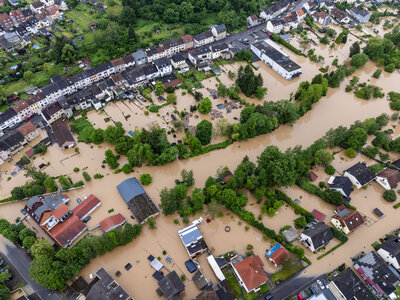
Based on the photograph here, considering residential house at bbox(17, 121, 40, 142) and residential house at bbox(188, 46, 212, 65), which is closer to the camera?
residential house at bbox(17, 121, 40, 142)

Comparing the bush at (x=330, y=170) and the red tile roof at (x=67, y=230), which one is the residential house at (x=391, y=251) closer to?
the bush at (x=330, y=170)

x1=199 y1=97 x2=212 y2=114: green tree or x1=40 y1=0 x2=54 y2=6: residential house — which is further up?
x1=40 y1=0 x2=54 y2=6: residential house

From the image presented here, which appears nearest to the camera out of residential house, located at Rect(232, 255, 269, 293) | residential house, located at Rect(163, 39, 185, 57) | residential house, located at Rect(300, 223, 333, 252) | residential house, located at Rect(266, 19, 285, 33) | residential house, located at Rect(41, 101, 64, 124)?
residential house, located at Rect(232, 255, 269, 293)

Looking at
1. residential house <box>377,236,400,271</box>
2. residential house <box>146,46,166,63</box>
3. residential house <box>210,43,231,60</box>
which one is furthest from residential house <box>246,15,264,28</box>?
residential house <box>377,236,400,271</box>

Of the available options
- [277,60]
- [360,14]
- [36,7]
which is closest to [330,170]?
[277,60]

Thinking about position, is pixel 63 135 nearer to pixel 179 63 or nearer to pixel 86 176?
pixel 86 176

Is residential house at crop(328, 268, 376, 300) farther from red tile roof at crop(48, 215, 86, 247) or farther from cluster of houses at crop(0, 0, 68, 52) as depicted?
cluster of houses at crop(0, 0, 68, 52)

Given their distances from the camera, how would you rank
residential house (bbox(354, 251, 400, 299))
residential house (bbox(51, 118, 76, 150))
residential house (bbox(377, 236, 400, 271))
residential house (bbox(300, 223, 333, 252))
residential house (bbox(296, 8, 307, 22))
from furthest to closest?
residential house (bbox(296, 8, 307, 22))
residential house (bbox(51, 118, 76, 150))
residential house (bbox(300, 223, 333, 252))
residential house (bbox(377, 236, 400, 271))
residential house (bbox(354, 251, 400, 299))

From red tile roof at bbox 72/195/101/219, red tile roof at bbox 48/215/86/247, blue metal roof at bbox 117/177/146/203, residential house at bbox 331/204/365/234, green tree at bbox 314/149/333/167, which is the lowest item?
red tile roof at bbox 48/215/86/247
